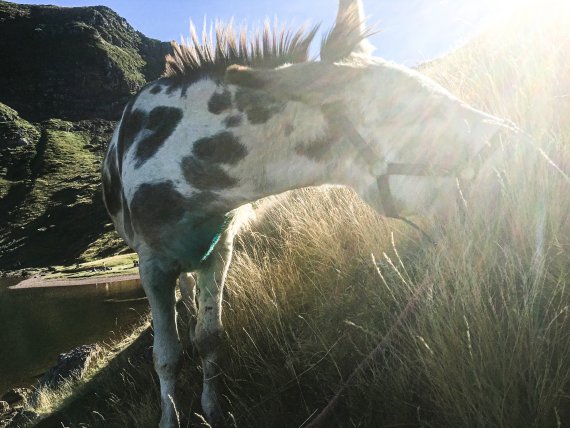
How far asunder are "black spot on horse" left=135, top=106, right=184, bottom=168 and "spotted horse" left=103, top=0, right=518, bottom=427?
0.04 feet

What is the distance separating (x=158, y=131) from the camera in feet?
11.4

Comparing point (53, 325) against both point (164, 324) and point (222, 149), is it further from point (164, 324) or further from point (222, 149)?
point (222, 149)

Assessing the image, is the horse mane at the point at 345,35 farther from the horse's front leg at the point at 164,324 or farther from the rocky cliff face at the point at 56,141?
the rocky cliff face at the point at 56,141

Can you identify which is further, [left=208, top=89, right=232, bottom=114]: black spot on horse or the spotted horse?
[left=208, top=89, right=232, bottom=114]: black spot on horse

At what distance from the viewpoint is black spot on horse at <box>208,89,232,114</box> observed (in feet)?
10.8

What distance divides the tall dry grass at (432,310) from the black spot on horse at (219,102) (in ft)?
4.62

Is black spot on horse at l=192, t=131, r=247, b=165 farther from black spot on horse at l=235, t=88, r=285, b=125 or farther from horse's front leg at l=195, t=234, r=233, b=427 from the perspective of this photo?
horse's front leg at l=195, t=234, r=233, b=427

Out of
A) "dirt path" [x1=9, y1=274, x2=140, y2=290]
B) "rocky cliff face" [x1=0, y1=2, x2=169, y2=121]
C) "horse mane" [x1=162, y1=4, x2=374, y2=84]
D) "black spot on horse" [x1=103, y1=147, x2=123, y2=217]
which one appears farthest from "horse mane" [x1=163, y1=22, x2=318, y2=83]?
"rocky cliff face" [x1=0, y1=2, x2=169, y2=121]

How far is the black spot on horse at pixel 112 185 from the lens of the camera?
4.39 metres

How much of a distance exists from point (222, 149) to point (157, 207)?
2.29 feet

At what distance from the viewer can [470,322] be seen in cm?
230

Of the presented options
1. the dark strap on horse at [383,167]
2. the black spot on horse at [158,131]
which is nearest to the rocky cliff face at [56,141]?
the black spot on horse at [158,131]

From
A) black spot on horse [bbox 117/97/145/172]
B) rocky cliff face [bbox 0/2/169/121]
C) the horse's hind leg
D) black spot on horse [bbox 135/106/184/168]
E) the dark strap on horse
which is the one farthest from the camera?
rocky cliff face [bbox 0/2/169/121]

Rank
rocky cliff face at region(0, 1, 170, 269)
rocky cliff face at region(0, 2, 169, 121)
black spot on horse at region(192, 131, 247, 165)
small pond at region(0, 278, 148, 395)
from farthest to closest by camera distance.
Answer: rocky cliff face at region(0, 2, 169, 121), rocky cliff face at region(0, 1, 170, 269), small pond at region(0, 278, 148, 395), black spot on horse at region(192, 131, 247, 165)
